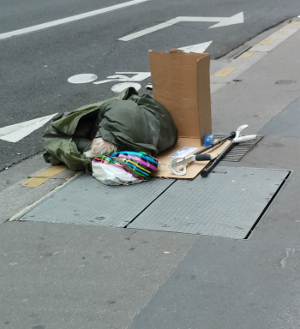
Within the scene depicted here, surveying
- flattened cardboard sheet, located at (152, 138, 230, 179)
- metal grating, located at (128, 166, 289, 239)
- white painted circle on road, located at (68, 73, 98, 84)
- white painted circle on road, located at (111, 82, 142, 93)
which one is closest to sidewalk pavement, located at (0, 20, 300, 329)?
metal grating, located at (128, 166, 289, 239)

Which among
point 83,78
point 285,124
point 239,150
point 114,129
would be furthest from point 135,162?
point 83,78

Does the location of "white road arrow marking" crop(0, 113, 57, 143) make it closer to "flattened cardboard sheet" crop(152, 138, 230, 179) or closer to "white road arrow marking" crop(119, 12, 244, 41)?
"flattened cardboard sheet" crop(152, 138, 230, 179)

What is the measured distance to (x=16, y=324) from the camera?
3447 millimetres

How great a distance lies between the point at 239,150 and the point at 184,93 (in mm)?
748

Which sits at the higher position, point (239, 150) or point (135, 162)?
point (135, 162)

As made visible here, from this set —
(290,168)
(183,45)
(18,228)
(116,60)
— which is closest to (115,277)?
(18,228)

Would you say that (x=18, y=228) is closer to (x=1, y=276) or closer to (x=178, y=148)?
(x=1, y=276)

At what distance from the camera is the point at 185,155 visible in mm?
5711

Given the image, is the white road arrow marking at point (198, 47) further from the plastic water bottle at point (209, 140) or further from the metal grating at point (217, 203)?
the metal grating at point (217, 203)

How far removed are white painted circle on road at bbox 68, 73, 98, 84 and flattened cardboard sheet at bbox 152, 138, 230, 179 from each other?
10.7ft

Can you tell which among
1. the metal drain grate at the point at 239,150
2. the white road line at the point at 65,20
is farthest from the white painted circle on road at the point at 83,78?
the metal drain grate at the point at 239,150

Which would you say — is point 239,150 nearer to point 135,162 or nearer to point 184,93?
point 184,93

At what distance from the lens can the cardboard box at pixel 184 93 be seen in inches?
229

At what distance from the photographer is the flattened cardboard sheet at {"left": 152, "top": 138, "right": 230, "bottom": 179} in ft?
17.6
